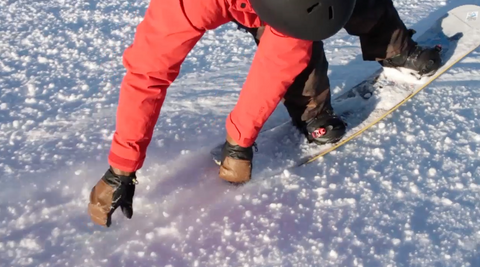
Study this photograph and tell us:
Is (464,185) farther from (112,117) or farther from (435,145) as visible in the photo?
(112,117)

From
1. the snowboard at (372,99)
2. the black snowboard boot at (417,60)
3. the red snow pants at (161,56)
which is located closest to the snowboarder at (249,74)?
the red snow pants at (161,56)

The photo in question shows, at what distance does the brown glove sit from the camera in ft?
5.67

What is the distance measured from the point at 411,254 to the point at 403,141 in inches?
25.4

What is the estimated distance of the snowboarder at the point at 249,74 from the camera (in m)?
1.55

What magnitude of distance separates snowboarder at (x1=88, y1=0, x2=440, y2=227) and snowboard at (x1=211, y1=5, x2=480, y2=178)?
0.13m

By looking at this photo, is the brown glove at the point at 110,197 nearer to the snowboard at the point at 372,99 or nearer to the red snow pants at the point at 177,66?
the red snow pants at the point at 177,66

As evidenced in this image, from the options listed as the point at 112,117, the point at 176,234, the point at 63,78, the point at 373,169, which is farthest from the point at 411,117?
the point at 63,78

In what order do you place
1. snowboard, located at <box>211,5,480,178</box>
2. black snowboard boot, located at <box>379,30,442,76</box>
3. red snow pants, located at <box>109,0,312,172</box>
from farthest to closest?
black snowboard boot, located at <box>379,30,442,76</box> < snowboard, located at <box>211,5,480,178</box> < red snow pants, located at <box>109,0,312,172</box>

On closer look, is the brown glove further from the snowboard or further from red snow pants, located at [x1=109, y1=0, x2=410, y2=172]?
the snowboard

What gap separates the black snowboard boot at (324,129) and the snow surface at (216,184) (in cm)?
7

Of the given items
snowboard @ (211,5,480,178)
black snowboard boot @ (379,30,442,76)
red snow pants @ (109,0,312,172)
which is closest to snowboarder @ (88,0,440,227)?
red snow pants @ (109,0,312,172)

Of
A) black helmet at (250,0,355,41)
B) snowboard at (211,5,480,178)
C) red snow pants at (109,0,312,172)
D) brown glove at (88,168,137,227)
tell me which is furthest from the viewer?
snowboard at (211,5,480,178)

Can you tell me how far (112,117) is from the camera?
2.42 metres

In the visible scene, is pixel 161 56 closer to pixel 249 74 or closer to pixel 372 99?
pixel 249 74
